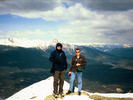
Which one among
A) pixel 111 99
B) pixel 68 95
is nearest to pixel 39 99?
pixel 68 95

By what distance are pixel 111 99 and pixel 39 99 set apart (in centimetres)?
703

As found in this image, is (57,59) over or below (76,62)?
over

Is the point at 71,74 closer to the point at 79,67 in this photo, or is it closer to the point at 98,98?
the point at 79,67

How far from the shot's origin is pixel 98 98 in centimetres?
1389

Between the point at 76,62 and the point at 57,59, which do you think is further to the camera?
the point at 76,62

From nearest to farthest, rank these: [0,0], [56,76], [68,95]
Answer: [0,0], [56,76], [68,95]

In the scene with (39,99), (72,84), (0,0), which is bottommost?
(39,99)

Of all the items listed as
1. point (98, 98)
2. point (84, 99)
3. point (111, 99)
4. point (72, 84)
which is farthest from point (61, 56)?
point (111, 99)

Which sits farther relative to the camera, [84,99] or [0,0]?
[84,99]

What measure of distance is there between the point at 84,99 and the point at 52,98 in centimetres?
290

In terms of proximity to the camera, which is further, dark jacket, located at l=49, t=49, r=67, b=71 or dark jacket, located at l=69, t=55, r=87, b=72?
dark jacket, located at l=69, t=55, r=87, b=72

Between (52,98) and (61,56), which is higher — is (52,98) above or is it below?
below

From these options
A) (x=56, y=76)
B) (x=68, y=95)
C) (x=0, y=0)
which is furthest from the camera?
(x=68, y=95)

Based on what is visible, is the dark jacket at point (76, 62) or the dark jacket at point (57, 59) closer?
the dark jacket at point (57, 59)
